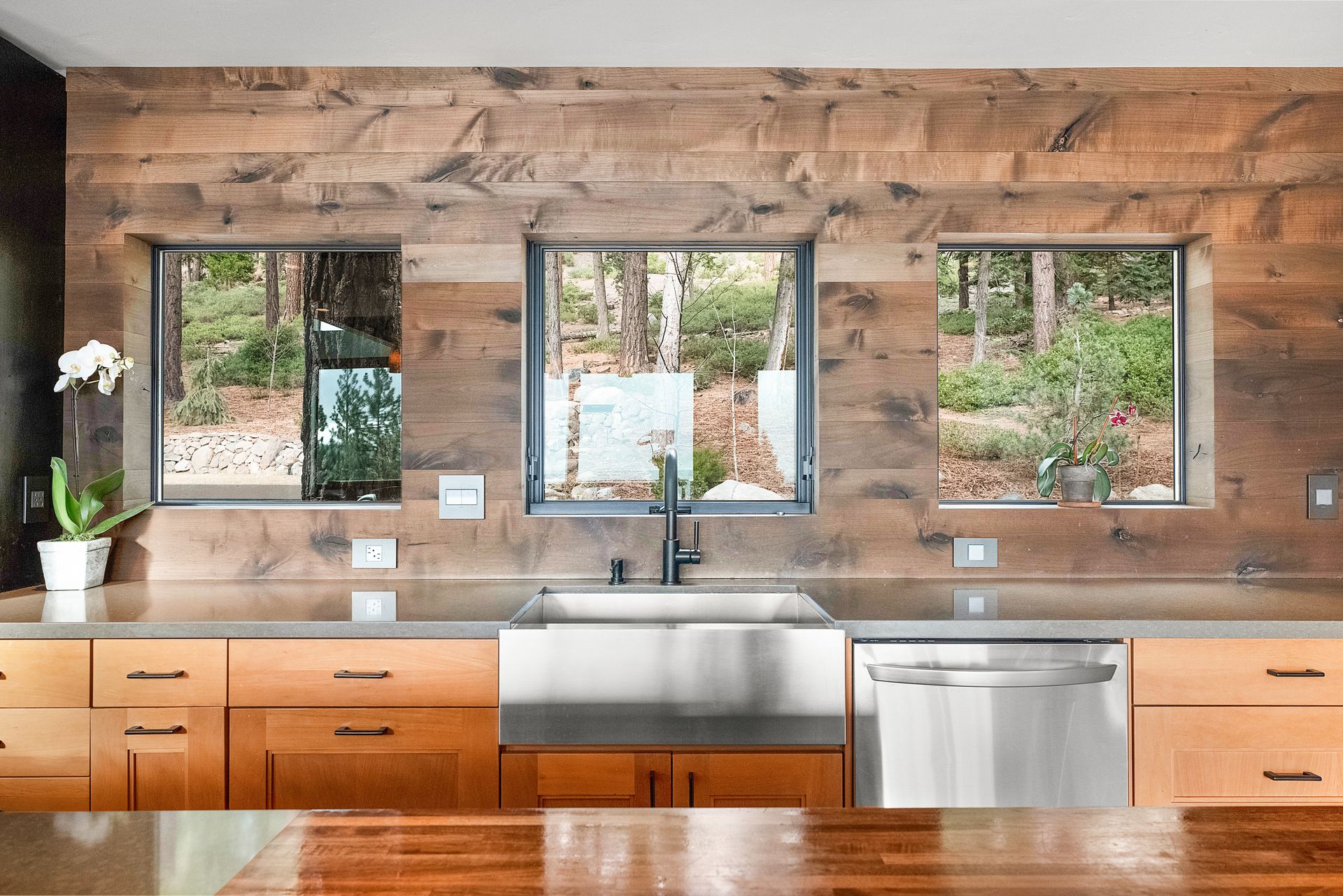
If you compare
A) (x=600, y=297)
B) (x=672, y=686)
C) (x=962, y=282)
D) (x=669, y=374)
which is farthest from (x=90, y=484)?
(x=962, y=282)

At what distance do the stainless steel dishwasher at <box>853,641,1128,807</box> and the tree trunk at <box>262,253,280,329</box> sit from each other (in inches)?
78.7

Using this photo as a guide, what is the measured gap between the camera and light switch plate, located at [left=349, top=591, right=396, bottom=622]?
5.92 feet

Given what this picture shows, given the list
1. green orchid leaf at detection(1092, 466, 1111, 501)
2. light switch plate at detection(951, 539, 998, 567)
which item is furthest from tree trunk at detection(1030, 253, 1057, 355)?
light switch plate at detection(951, 539, 998, 567)

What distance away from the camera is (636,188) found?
2412 mm

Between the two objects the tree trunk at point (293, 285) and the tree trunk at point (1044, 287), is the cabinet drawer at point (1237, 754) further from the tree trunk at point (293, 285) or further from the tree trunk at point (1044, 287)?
the tree trunk at point (293, 285)

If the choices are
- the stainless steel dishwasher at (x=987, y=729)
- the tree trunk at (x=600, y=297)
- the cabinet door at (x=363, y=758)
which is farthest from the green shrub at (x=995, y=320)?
the cabinet door at (x=363, y=758)

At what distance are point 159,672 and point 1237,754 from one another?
2.28m

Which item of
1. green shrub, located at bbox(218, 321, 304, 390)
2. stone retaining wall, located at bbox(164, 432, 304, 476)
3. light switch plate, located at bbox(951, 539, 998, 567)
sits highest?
green shrub, located at bbox(218, 321, 304, 390)

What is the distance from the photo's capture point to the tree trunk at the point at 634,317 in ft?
8.33

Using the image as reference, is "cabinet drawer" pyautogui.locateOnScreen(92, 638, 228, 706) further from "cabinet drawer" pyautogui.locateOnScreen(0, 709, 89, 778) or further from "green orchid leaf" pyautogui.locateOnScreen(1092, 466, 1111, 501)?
"green orchid leaf" pyautogui.locateOnScreen(1092, 466, 1111, 501)

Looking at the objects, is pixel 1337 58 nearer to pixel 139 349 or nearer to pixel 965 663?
pixel 965 663

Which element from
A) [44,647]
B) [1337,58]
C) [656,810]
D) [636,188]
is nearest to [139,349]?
[44,647]

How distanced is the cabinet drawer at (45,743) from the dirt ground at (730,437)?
1.30 m

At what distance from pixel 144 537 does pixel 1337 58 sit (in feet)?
12.1
